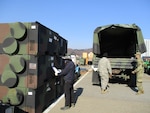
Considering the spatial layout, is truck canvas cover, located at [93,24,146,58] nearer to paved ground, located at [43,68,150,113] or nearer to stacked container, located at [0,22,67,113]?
paved ground, located at [43,68,150,113]

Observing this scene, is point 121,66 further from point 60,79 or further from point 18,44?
point 18,44

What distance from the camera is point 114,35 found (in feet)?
49.5

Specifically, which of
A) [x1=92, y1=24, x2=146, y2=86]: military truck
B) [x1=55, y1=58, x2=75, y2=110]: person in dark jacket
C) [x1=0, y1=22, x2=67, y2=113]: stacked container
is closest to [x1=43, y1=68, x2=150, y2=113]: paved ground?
[x1=55, y1=58, x2=75, y2=110]: person in dark jacket

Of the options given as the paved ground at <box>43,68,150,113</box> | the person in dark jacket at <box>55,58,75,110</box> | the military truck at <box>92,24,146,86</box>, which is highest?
the military truck at <box>92,24,146,86</box>

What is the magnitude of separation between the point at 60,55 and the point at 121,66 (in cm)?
446

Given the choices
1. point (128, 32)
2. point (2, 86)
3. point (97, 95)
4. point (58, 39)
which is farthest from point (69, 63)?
point (128, 32)

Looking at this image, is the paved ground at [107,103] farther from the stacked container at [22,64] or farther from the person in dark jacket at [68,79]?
the stacked container at [22,64]

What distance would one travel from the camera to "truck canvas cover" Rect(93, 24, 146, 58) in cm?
1235

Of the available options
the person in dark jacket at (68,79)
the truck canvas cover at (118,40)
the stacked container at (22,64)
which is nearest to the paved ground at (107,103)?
the person in dark jacket at (68,79)

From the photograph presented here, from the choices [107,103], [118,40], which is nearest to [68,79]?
[107,103]

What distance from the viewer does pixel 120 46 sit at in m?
15.7

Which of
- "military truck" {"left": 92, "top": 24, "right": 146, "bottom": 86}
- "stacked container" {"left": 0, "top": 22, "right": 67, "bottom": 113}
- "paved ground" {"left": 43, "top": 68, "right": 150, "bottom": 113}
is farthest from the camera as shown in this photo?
"military truck" {"left": 92, "top": 24, "right": 146, "bottom": 86}

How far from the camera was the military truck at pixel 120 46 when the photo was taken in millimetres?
12258

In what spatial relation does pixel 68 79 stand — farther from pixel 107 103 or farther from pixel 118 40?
pixel 118 40
